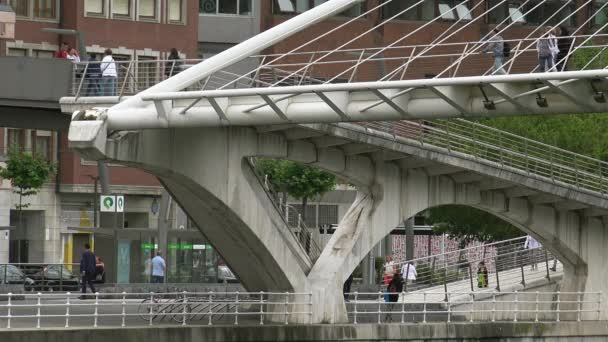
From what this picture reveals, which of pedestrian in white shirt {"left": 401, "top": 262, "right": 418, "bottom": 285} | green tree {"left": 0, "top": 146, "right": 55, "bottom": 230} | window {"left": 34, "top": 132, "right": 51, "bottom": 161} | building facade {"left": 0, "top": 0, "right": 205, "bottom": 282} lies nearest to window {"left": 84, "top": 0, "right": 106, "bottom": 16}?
building facade {"left": 0, "top": 0, "right": 205, "bottom": 282}

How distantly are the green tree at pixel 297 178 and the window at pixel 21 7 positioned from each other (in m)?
11.5

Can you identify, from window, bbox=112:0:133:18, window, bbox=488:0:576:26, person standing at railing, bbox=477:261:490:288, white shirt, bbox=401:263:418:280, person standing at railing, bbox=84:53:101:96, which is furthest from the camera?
window, bbox=488:0:576:26

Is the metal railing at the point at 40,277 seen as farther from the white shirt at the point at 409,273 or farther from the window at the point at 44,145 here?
the window at the point at 44,145

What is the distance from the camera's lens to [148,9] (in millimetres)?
90688

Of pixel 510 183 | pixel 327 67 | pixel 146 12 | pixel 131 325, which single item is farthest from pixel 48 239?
pixel 131 325

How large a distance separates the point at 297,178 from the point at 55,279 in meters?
14.9

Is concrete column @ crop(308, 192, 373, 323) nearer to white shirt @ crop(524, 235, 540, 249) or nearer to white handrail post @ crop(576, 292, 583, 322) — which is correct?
white handrail post @ crop(576, 292, 583, 322)

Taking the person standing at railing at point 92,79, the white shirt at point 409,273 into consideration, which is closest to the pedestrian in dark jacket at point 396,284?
the white shirt at point 409,273

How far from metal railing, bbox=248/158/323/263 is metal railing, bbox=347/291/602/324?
143 cm

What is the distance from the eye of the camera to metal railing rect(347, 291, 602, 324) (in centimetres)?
5341

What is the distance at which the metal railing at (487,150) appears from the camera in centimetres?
5319

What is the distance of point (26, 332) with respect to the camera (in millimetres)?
42906

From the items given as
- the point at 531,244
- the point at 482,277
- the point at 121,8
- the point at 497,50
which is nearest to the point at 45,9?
the point at 121,8

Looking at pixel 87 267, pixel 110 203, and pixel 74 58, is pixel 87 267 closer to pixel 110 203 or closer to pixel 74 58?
pixel 110 203
